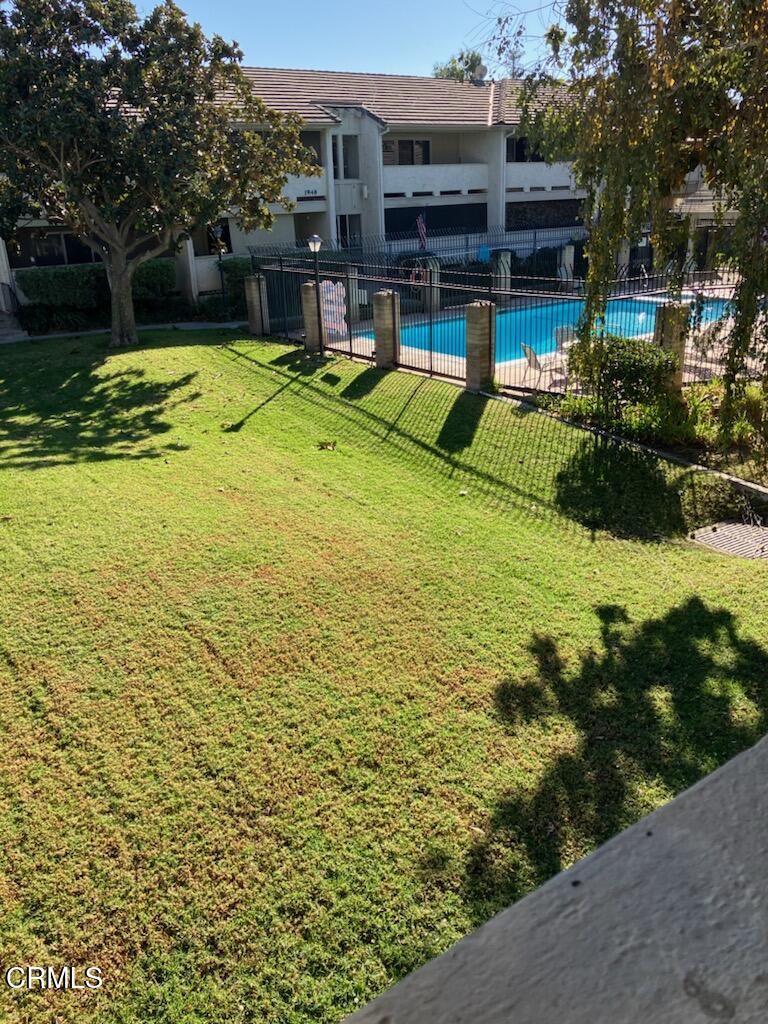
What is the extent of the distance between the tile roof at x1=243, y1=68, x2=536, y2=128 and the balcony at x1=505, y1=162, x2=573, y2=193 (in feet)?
6.61

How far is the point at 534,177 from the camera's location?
33562 millimetres

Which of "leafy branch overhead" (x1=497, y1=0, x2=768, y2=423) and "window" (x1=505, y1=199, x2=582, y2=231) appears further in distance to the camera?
"window" (x1=505, y1=199, x2=582, y2=231)

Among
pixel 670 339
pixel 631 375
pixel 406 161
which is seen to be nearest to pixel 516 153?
pixel 406 161

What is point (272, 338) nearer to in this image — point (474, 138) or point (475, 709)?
point (475, 709)

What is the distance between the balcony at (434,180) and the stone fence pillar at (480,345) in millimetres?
19169

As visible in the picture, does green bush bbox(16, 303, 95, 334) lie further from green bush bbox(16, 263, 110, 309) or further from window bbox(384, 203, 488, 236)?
window bbox(384, 203, 488, 236)

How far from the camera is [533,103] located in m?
7.49

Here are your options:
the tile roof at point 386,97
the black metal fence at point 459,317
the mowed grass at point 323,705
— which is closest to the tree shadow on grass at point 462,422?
the black metal fence at point 459,317

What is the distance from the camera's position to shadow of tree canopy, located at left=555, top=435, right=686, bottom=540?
799 cm

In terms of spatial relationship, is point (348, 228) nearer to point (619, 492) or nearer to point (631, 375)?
point (631, 375)

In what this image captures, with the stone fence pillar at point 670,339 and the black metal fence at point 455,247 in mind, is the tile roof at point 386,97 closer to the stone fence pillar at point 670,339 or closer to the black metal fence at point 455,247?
the black metal fence at point 455,247

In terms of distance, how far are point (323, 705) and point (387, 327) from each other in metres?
11.1

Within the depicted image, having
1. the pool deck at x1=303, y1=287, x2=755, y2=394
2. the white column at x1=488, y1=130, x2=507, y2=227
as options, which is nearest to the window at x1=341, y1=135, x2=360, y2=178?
the white column at x1=488, y1=130, x2=507, y2=227

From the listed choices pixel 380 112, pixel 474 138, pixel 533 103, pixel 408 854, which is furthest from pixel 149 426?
pixel 474 138
